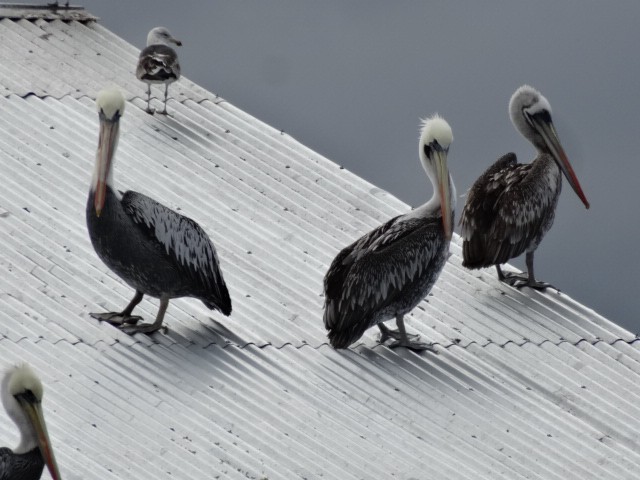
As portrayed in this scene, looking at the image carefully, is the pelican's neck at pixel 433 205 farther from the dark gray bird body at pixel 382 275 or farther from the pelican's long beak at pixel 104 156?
the pelican's long beak at pixel 104 156

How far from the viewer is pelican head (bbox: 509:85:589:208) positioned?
1129 centimetres

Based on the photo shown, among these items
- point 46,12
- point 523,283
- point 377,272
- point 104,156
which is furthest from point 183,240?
point 46,12

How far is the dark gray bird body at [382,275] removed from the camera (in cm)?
917

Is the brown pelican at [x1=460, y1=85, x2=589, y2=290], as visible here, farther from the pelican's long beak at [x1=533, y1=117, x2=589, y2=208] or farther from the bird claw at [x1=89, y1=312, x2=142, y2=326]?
the bird claw at [x1=89, y1=312, x2=142, y2=326]

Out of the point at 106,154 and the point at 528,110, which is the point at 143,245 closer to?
the point at 106,154

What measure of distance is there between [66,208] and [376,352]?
86.2 inches

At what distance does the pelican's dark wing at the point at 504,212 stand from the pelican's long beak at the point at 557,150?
37 cm

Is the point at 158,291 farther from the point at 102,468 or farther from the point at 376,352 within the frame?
the point at 102,468

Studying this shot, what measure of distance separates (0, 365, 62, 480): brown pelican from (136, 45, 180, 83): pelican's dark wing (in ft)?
18.3

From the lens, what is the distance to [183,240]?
29.8 ft

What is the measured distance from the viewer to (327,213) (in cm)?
1116

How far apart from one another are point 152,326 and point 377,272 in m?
1.21

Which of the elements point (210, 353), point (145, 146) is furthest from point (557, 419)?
point (145, 146)

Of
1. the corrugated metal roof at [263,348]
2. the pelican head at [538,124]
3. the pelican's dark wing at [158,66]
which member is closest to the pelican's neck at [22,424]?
the corrugated metal roof at [263,348]
